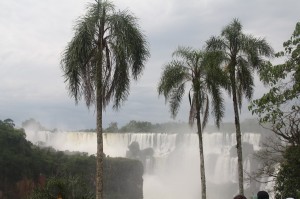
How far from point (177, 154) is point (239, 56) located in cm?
8331

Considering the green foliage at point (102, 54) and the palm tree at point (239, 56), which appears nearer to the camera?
the green foliage at point (102, 54)

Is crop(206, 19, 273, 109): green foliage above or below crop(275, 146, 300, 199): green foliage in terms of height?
above

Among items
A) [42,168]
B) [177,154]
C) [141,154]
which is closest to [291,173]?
[42,168]

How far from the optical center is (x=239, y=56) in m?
18.8

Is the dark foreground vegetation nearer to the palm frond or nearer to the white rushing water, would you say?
the white rushing water

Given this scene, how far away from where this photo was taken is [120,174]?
276 feet

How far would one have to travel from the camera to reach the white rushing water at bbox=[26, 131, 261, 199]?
8900 cm

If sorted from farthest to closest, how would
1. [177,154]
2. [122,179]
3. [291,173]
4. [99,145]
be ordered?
[177,154] → [122,179] → [291,173] → [99,145]

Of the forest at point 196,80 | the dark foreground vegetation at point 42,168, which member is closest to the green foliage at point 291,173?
the forest at point 196,80

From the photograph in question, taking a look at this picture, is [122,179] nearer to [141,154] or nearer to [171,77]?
[141,154]

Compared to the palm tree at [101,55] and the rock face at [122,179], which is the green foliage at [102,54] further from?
the rock face at [122,179]

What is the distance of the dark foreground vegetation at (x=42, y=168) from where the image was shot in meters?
60.8

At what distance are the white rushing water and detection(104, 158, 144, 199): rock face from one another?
1251 cm

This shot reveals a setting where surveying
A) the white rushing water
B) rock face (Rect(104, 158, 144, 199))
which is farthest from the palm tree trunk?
the white rushing water
